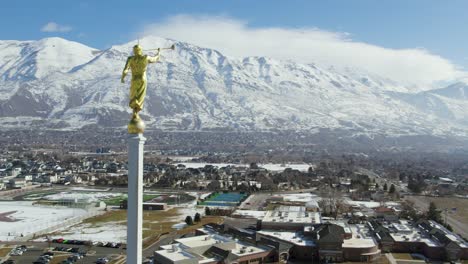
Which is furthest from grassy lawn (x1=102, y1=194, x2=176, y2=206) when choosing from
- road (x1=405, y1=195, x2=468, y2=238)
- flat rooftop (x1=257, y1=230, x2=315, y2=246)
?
road (x1=405, y1=195, x2=468, y2=238)

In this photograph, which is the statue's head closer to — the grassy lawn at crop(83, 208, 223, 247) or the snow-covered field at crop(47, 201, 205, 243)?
the grassy lawn at crop(83, 208, 223, 247)

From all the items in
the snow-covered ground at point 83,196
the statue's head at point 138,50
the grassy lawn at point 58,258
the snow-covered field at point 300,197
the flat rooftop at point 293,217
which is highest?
the statue's head at point 138,50

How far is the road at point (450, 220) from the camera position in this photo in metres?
49.7

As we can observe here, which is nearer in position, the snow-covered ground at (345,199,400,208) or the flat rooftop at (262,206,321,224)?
the flat rooftop at (262,206,321,224)

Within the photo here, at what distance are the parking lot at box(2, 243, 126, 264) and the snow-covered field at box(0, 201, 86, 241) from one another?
6029 millimetres

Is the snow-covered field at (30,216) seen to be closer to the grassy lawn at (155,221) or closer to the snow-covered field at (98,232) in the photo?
the snow-covered field at (98,232)

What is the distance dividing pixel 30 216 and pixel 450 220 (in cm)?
4537

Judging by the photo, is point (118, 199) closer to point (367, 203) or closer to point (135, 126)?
point (367, 203)

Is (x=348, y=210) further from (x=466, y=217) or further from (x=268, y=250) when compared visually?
(x=268, y=250)

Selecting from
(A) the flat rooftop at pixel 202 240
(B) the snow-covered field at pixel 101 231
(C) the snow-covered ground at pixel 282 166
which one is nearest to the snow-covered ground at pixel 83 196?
(B) the snow-covered field at pixel 101 231

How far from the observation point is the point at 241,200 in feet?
229

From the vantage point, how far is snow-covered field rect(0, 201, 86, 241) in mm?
48469

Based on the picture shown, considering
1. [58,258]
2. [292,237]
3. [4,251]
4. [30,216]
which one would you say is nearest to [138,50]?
[58,258]

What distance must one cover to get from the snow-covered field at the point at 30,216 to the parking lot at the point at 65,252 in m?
6.03
